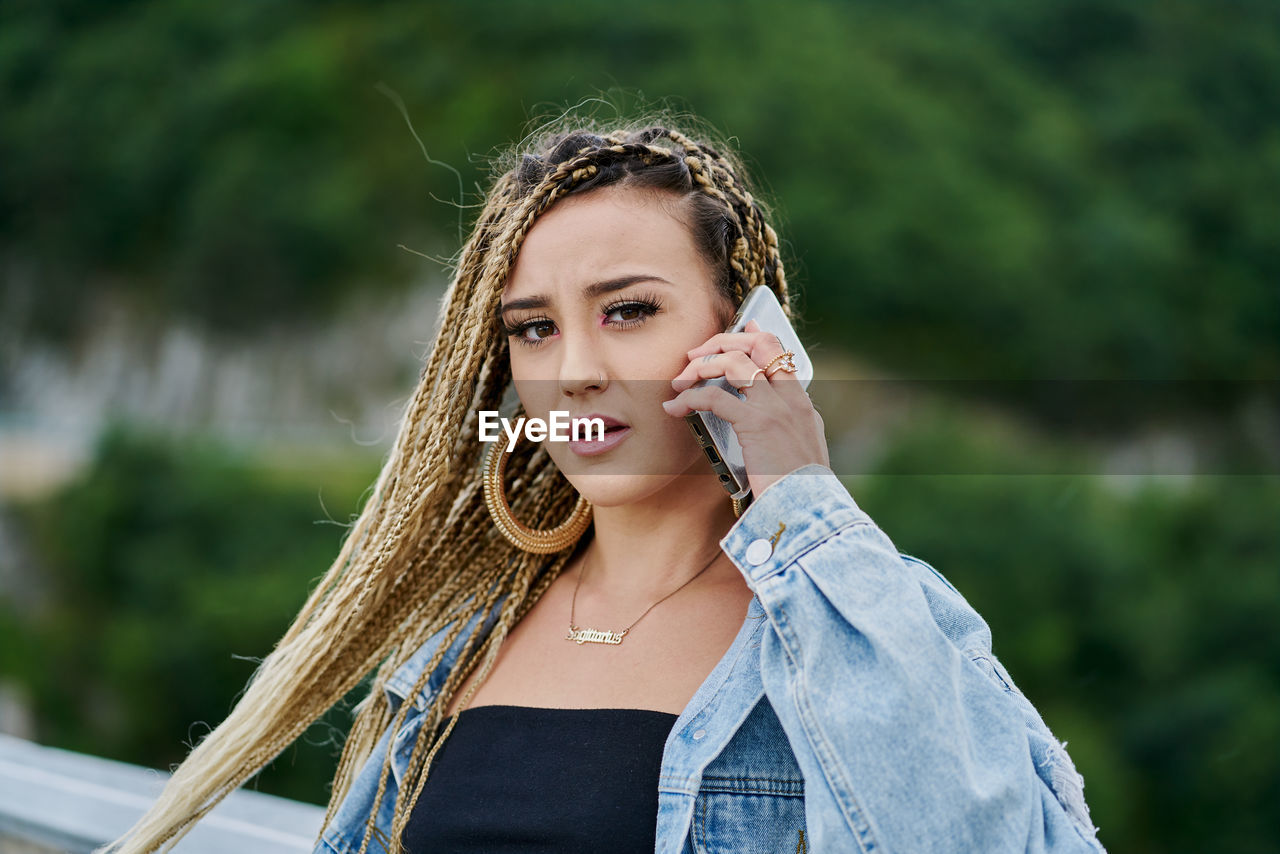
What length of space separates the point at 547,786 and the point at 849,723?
489mm

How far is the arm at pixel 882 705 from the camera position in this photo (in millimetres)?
1240

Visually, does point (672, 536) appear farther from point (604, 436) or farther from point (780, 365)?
point (780, 365)

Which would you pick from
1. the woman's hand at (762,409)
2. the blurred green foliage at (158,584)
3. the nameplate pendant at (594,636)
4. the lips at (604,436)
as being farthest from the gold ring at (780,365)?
the blurred green foliage at (158,584)

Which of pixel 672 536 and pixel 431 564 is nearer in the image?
pixel 672 536

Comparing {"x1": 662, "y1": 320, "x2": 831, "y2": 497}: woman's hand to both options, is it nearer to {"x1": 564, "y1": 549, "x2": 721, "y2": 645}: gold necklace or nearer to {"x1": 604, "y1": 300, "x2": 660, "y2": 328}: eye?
{"x1": 604, "y1": 300, "x2": 660, "y2": 328}: eye

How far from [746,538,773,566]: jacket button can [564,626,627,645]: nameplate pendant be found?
0.34 meters

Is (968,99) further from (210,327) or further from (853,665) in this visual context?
(853,665)

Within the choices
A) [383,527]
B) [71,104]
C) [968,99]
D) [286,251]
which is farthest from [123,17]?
[383,527]

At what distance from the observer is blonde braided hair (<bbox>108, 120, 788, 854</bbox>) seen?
184cm

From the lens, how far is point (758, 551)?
4.74 feet

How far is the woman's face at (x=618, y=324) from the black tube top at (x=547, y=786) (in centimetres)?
33

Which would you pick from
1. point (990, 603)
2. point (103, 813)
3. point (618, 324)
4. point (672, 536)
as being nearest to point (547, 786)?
point (672, 536)

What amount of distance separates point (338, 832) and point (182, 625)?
1807 cm

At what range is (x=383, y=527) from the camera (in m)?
1.93
